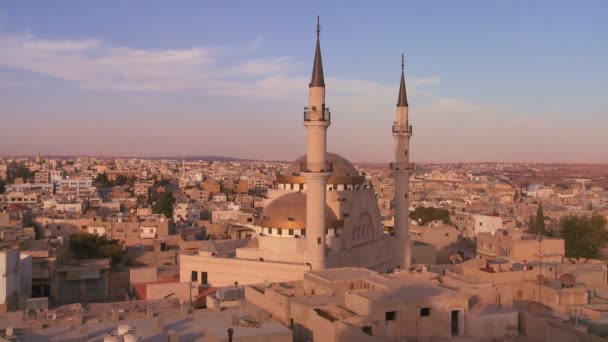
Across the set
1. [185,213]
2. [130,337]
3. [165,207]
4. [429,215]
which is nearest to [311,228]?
[130,337]

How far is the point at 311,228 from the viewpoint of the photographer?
22391 millimetres

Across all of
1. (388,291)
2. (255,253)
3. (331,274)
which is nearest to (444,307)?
(388,291)

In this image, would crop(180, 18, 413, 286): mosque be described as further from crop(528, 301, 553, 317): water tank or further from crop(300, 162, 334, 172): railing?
crop(528, 301, 553, 317): water tank

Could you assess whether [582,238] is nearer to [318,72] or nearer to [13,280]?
[318,72]

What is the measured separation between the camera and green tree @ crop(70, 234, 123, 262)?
110ft

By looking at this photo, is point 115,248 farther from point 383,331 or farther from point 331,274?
point 383,331

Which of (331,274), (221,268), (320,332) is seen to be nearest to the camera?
(320,332)

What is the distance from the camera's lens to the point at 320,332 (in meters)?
14.8

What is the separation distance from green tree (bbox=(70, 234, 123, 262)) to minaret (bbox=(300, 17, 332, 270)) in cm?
1464

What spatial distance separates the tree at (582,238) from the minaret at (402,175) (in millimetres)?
12627

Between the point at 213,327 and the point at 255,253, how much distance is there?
8.90 metres

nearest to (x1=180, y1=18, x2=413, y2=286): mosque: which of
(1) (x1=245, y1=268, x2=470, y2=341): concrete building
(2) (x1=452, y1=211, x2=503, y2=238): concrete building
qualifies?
(1) (x1=245, y1=268, x2=470, y2=341): concrete building

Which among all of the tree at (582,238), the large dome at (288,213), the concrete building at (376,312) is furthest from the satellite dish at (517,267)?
the tree at (582,238)

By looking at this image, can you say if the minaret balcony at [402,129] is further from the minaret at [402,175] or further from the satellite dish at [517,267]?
the satellite dish at [517,267]
